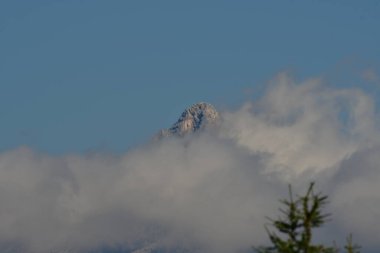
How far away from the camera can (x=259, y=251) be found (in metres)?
62.8

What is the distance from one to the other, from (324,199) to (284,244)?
3.33 metres

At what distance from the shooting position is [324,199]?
62.4m

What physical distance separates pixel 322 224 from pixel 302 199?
1710 mm

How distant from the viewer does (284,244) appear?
2418 inches

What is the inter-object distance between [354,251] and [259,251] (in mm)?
5080

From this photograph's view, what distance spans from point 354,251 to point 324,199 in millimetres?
3313

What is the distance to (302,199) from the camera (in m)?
62.8

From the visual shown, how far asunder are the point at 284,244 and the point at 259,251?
195 cm

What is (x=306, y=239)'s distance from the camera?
6147 centimetres

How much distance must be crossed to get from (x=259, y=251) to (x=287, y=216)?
2394 mm

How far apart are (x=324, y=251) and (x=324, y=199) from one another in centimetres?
276

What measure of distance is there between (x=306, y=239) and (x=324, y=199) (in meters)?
2.47

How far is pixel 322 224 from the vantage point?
62.3 metres
